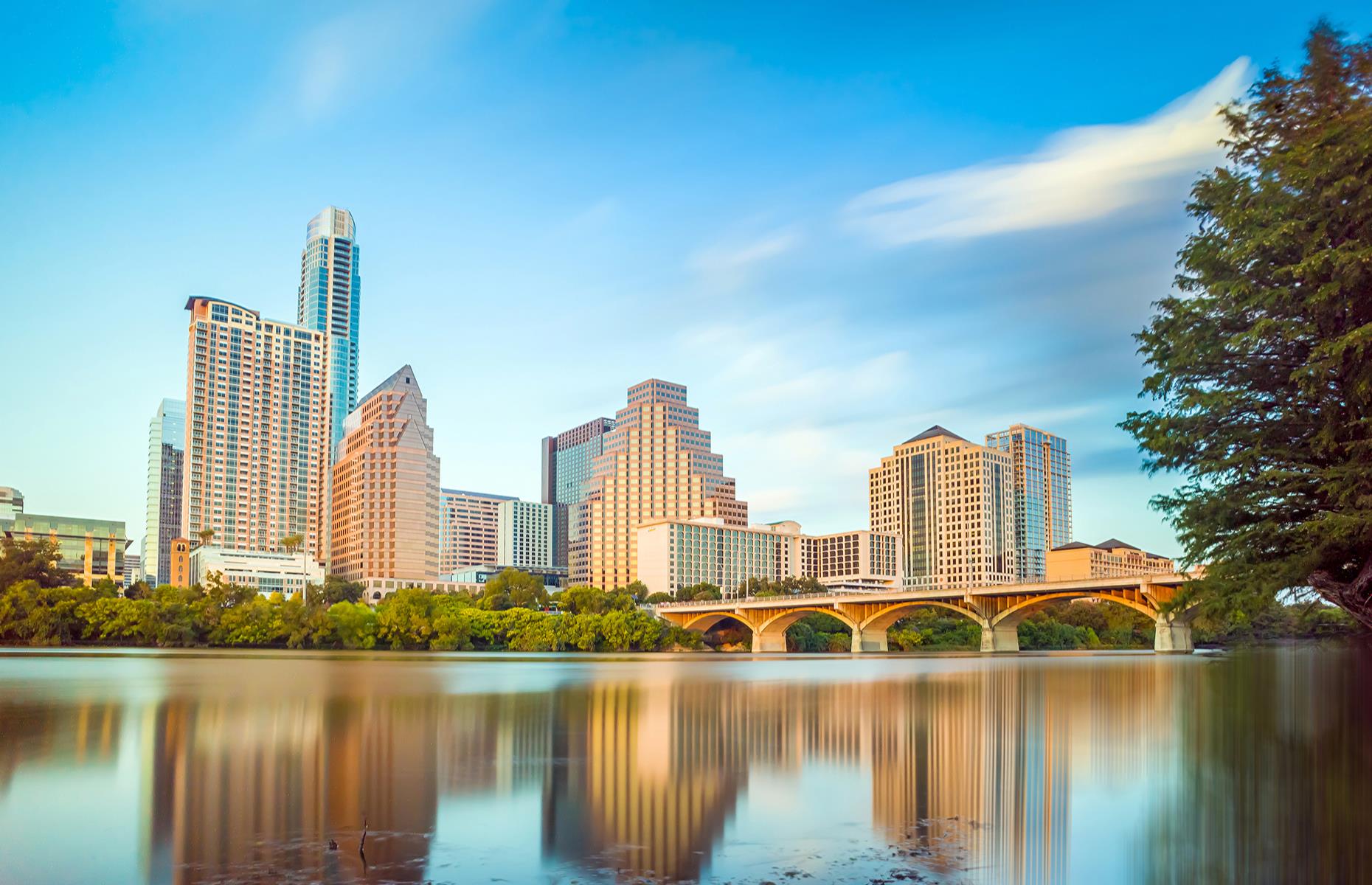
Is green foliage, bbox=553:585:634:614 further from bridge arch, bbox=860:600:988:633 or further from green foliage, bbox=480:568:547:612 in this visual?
bridge arch, bbox=860:600:988:633

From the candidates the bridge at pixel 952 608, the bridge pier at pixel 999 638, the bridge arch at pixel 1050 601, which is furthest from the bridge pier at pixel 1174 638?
the bridge pier at pixel 999 638

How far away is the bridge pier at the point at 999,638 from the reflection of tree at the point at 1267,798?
96.2 meters

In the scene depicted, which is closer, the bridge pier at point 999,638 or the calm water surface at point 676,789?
the calm water surface at point 676,789

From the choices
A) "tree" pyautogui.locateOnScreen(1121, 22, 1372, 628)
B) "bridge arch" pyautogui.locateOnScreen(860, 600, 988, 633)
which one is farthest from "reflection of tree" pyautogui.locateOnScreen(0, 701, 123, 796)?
"bridge arch" pyautogui.locateOnScreen(860, 600, 988, 633)

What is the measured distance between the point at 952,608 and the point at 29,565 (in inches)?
4635

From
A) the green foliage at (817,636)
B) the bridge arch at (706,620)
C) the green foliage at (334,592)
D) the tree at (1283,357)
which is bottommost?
the green foliage at (817,636)

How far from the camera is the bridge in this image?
385ft

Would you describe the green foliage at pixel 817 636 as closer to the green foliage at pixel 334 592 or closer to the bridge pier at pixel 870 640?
the bridge pier at pixel 870 640

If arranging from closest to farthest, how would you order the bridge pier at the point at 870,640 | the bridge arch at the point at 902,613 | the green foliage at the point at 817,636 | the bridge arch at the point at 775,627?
the bridge arch at the point at 902,613 → the bridge pier at the point at 870,640 → the bridge arch at the point at 775,627 → the green foliage at the point at 817,636

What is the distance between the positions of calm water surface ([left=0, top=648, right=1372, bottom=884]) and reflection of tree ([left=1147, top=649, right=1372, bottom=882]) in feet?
0.27

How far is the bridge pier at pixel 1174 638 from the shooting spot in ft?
406

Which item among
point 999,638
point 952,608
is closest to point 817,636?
point 952,608

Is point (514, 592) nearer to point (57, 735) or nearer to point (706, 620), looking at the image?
point (706, 620)

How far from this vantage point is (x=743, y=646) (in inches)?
6841
